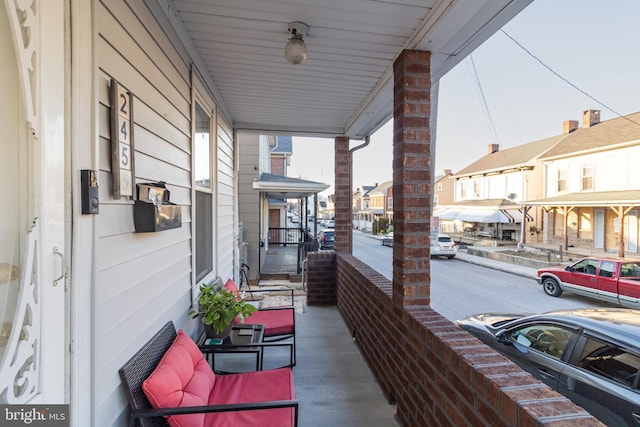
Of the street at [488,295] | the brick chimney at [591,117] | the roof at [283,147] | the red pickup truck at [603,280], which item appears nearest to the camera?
the red pickup truck at [603,280]

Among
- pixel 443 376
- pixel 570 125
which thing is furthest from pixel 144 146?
pixel 570 125

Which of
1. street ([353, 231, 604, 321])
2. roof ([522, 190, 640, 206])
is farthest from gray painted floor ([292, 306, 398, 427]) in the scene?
roof ([522, 190, 640, 206])

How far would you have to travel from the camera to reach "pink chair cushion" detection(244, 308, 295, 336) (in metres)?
2.83

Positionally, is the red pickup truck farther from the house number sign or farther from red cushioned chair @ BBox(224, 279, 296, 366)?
the house number sign

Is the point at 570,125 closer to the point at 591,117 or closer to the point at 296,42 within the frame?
the point at 591,117

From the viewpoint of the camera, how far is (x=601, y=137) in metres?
11.6

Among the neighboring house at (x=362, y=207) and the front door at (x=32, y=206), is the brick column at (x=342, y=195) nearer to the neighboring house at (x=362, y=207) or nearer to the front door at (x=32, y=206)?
the front door at (x=32, y=206)

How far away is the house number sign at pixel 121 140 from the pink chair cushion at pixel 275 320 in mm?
1929

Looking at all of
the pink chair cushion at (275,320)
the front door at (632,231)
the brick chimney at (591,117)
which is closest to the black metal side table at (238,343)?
the pink chair cushion at (275,320)

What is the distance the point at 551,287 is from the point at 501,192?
13.0 m

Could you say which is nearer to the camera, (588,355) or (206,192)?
(588,355)

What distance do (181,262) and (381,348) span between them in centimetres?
176

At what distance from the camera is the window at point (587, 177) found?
1158 cm

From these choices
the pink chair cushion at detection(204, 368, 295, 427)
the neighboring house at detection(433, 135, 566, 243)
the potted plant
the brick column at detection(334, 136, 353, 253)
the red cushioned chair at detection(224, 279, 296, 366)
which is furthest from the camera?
the neighboring house at detection(433, 135, 566, 243)
